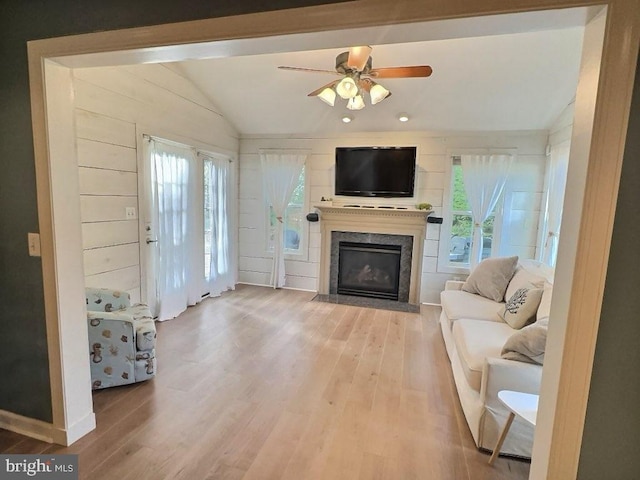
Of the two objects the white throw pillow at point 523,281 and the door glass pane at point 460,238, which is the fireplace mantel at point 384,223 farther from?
the white throw pillow at point 523,281

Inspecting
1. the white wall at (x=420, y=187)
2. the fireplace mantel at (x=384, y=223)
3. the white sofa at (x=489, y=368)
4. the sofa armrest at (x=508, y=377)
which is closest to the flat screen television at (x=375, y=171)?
the white wall at (x=420, y=187)

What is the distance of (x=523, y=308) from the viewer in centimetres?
275

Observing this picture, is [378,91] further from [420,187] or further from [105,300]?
[105,300]

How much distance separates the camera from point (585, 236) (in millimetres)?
1069

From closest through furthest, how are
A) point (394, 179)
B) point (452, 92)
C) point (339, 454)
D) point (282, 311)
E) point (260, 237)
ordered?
1. point (339, 454)
2. point (452, 92)
3. point (282, 311)
4. point (394, 179)
5. point (260, 237)

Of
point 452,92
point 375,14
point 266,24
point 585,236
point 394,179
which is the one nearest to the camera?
point 585,236

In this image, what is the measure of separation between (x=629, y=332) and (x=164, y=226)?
153 inches

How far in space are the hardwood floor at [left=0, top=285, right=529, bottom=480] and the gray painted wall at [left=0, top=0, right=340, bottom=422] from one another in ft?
1.12

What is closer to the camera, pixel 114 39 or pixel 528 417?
pixel 114 39

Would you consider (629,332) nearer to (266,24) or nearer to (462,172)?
(266,24)

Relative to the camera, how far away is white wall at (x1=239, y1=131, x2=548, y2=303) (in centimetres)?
443

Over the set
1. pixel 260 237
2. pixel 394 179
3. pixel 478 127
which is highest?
pixel 478 127

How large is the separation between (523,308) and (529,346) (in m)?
0.89

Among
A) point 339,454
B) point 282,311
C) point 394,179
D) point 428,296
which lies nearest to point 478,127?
point 394,179
